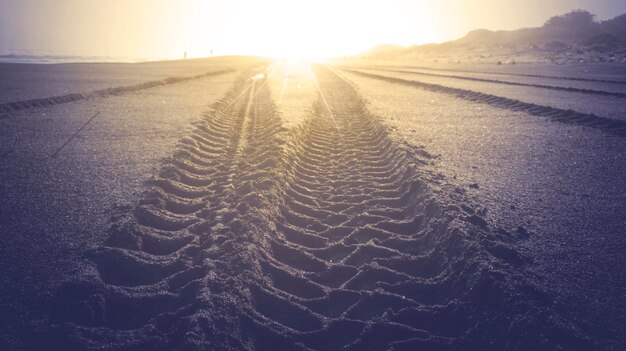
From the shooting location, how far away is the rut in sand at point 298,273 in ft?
7.36

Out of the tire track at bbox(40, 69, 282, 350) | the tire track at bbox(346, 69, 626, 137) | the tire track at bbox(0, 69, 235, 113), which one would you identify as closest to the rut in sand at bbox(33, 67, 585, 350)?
the tire track at bbox(40, 69, 282, 350)

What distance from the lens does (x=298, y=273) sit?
115 inches

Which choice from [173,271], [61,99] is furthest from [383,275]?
[61,99]

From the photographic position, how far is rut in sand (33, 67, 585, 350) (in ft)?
7.36

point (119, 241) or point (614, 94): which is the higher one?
point (614, 94)

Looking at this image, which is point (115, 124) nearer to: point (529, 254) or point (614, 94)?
point (529, 254)

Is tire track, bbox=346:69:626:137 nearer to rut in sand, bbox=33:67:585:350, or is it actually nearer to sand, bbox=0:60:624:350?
sand, bbox=0:60:624:350

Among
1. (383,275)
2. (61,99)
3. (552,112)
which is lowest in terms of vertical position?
(383,275)

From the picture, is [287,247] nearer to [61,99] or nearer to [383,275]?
[383,275]

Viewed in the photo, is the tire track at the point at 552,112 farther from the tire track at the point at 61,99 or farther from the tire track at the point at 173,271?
the tire track at the point at 61,99

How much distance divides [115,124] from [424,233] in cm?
617

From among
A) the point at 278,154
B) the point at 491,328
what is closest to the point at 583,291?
the point at 491,328

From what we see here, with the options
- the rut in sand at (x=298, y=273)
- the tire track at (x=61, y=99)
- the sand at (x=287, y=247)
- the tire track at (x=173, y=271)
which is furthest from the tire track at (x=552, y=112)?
the tire track at (x=61, y=99)

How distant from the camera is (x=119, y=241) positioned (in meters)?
3.02
